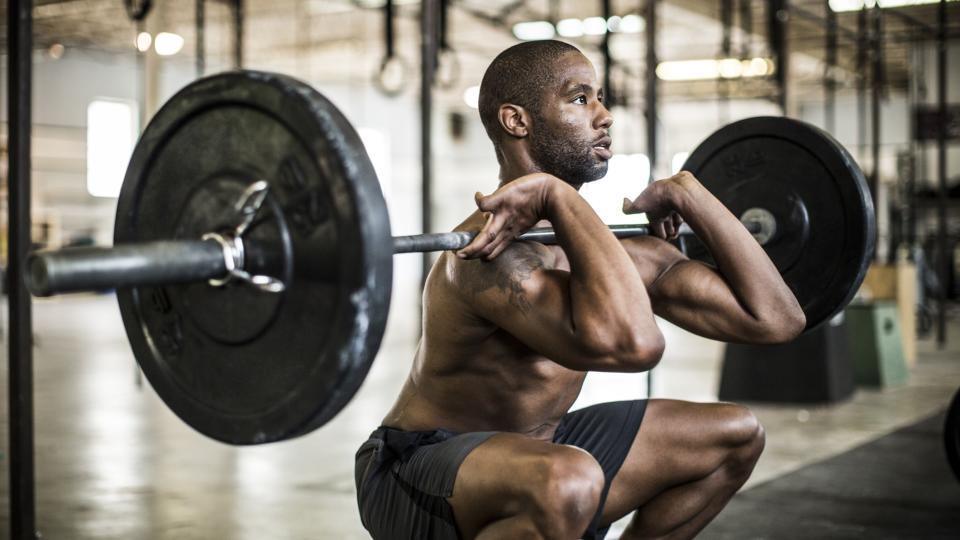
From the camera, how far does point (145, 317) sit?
1.55 meters

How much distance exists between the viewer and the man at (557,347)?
5.24ft

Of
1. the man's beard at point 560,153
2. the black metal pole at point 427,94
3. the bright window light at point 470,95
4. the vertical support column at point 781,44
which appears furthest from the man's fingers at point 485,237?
the bright window light at point 470,95

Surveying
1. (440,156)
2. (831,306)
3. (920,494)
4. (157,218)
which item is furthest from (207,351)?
(440,156)

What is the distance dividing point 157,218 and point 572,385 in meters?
0.79

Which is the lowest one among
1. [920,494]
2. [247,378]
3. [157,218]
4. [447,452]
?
[920,494]

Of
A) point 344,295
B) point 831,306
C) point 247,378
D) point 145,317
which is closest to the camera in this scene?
point 344,295

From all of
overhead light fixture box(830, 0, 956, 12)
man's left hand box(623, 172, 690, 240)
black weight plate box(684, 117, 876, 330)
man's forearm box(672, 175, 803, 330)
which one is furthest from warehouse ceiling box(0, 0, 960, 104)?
man's forearm box(672, 175, 803, 330)

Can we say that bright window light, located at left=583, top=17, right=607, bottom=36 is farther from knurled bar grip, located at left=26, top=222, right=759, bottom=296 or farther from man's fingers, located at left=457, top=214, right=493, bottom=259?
knurled bar grip, located at left=26, top=222, right=759, bottom=296

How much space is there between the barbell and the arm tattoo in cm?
9

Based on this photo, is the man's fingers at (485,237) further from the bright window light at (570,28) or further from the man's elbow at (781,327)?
the bright window light at (570,28)

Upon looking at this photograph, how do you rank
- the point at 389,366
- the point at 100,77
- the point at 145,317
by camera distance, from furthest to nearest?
the point at 100,77 → the point at 389,366 → the point at 145,317

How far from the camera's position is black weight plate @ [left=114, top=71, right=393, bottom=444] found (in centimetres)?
133

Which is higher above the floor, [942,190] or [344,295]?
[942,190]

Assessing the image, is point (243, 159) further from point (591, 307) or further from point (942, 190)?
point (942, 190)
